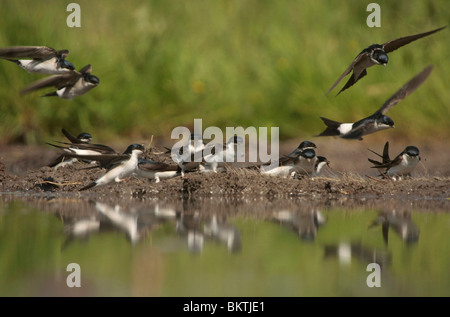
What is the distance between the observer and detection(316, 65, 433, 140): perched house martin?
7.42m

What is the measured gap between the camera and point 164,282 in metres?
4.00

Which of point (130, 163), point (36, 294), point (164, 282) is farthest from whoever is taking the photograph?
point (130, 163)

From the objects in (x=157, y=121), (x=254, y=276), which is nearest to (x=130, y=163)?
(x=157, y=121)

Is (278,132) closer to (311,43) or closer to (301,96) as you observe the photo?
(301,96)

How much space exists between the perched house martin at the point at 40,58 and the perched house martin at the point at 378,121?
300 cm

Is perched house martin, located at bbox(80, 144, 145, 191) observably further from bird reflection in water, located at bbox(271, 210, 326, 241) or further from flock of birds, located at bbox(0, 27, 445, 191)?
bird reflection in water, located at bbox(271, 210, 326, 241)

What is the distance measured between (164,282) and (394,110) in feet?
24.6

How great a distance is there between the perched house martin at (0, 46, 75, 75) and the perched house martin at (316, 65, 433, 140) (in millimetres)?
3002

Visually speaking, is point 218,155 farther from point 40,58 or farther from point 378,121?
point 40,58

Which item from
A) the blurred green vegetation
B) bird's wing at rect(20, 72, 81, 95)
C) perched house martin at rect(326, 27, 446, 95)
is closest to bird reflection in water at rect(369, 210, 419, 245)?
perched house martin at rect(326, 27, 446, 95)

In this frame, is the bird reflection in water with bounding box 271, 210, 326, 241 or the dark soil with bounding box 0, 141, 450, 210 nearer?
the bird reflection in water with bounding box 271, 210, 326, 241

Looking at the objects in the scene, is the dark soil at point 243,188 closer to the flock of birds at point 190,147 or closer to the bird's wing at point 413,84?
the flock of birds at point 190,147

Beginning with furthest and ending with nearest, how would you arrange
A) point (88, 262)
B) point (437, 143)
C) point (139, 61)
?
1. point (139, 61)
2. point (437, 143)
3. point (88, 262)

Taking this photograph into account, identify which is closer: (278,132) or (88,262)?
(88,262)
